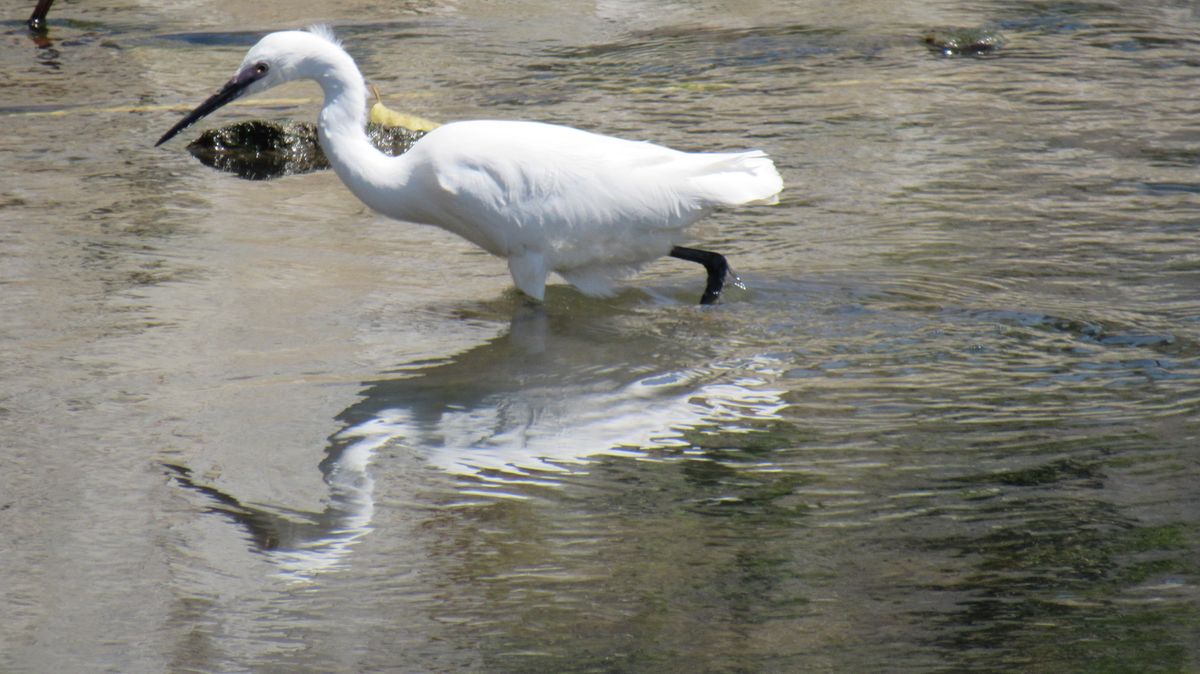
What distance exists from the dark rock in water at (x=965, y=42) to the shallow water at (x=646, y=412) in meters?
1.11

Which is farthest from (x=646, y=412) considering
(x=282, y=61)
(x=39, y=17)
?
(x=39, y=17)

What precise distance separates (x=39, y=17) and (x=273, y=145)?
13.5 feet

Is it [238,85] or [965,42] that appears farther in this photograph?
[965,42]

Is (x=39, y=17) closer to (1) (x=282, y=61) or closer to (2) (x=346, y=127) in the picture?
(1) (x=282, y=61)

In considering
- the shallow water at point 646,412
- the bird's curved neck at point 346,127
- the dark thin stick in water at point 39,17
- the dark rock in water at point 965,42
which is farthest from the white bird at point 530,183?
the dark thin stick in water at point 39,17

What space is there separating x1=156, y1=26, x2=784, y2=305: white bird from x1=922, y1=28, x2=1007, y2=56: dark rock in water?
4.19 meters

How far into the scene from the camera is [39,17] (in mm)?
10938

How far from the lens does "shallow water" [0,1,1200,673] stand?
316cm

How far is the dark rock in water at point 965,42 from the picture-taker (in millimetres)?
9406

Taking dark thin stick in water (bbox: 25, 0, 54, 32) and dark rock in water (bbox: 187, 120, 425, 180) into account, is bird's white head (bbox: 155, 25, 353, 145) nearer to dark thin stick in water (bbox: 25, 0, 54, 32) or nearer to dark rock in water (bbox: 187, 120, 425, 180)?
dark rock in water (bbox: 187, 120, 425, 180)

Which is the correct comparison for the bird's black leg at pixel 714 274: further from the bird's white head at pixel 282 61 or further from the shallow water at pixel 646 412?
A: the bird's white head at pixel 282 61

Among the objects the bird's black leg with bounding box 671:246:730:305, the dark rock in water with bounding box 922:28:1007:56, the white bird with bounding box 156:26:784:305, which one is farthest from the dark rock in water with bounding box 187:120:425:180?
the dark rock in water with bounding box 922:28:1007:56

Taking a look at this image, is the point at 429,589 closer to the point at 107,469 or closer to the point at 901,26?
the point at 107,469

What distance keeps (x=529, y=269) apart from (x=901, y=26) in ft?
18.4
